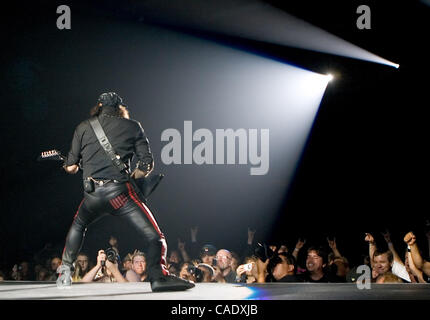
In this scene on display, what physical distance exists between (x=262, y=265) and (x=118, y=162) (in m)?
2.99

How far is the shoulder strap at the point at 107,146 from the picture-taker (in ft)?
13.1

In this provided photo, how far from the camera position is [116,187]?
157 inches

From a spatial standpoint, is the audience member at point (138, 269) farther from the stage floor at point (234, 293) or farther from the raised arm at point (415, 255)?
the raised arm at point (415, 255)

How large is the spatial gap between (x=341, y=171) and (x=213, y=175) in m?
1.95

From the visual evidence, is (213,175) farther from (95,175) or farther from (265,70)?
(95,175)

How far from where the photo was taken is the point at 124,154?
407cm

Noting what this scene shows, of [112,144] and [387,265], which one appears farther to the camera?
[387,265]

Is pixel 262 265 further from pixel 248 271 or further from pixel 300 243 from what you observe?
pixel 300 243

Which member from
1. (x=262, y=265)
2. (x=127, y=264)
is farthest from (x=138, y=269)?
(x=262, y=265)

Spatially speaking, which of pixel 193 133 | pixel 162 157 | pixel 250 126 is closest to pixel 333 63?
pixel 250 126

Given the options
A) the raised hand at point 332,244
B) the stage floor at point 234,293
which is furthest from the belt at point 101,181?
the raised hand at point 332,244

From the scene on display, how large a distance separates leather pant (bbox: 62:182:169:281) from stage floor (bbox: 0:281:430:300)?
0.80 ft

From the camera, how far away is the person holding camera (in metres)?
6.16

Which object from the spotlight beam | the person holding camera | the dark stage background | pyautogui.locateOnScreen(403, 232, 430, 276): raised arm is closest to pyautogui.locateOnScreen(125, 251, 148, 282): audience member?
the person holding camera
